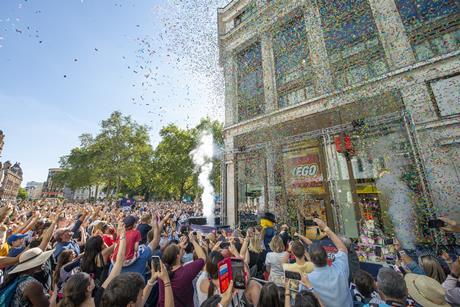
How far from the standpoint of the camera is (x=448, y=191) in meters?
6.52

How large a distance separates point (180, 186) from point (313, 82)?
93.5ft

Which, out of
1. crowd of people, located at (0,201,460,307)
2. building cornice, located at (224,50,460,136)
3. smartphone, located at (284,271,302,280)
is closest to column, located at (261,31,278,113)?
building cornice, located at (224,50,460,136)

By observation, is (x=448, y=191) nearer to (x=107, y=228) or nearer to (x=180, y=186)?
(x=107, y=228)

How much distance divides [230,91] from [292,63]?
185 inches

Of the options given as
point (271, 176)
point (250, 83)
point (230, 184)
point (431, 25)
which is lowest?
point (230, 184)

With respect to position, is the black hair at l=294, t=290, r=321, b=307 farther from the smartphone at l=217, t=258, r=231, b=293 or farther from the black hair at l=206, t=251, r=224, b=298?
the black hair at l=206, t=251, r=224, b=298

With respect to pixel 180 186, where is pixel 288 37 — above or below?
above

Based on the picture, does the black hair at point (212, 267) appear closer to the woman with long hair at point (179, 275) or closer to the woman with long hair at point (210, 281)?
the woman with long hair at point (210, 281)

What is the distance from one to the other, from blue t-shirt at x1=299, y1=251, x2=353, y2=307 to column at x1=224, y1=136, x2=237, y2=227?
10365 millimetres

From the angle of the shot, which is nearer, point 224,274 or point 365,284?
point 224,274

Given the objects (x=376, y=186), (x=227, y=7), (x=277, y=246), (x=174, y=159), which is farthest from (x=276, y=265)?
(x=174, y=159)

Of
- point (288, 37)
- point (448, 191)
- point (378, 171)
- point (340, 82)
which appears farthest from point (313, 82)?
point (448, 191)

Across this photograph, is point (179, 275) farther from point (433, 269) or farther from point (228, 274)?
point (433, 269)

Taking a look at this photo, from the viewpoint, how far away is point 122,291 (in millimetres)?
1425
